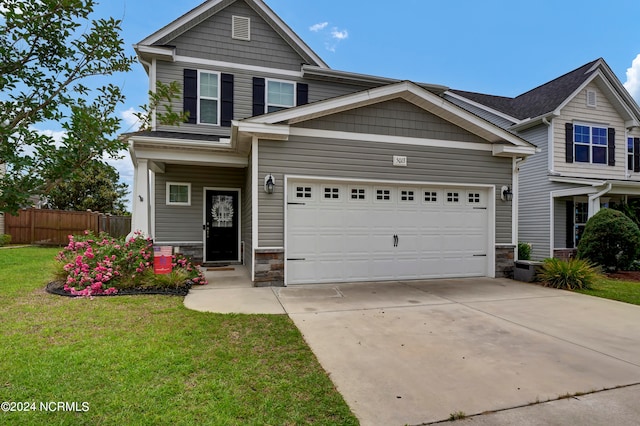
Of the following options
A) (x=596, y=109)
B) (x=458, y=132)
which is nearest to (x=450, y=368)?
(x=458, y=132)

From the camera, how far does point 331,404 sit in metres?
2.61

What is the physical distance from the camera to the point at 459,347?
12.5ft

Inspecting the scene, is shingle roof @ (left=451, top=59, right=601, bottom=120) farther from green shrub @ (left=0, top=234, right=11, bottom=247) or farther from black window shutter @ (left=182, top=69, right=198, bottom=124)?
green shrub @ (left=0, top=234, right=11, bottom=247)

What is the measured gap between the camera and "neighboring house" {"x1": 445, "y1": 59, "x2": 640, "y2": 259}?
12172 mm

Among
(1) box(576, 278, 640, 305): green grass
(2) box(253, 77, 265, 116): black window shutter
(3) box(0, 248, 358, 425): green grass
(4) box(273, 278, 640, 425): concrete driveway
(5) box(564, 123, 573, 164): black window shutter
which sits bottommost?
(1) box(576, 278, 640, 305): green grass

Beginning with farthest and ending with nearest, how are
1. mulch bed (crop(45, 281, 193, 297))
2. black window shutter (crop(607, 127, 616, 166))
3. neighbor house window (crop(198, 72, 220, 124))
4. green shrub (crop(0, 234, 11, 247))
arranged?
1. green shrub (crop(0, 234, 11, 247))
2. black window shutter (crop(607, 127, 616, 166))
3. neighbor house window (crop(198, 72, 220, 124))
4. mulch bed (crop(45, 281, 193, 297))

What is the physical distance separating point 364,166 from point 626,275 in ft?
26.9

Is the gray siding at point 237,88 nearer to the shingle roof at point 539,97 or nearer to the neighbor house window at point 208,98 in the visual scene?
the neighbor house window at point 208,98

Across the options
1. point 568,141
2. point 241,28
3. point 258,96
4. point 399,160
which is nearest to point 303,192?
point 399,160

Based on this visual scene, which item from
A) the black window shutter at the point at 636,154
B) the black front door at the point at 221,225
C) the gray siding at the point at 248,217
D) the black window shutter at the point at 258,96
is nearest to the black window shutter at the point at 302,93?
the black window shutter at the point at 258,96

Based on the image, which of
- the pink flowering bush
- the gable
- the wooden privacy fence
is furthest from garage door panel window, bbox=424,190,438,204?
the wooden privacy fence

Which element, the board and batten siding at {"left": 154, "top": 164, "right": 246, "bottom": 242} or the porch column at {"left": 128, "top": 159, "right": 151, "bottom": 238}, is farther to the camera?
the board and batten siding at {"left": 154, "top": 164, "right": 246, "bottom": 242}

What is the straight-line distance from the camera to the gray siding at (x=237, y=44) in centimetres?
970

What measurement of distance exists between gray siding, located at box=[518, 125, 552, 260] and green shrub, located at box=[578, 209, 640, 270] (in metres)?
2.73
